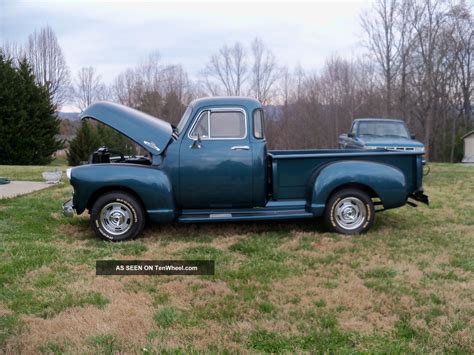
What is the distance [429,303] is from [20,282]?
13.4ft

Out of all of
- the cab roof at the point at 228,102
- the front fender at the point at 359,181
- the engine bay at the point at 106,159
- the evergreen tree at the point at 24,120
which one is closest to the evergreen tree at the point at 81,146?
the evergreen tree at the point at 24,120

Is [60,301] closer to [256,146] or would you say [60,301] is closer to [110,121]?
[110,121]

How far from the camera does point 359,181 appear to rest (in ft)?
19.4

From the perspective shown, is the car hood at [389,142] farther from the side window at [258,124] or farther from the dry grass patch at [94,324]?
the dry grass patch at [94,324]

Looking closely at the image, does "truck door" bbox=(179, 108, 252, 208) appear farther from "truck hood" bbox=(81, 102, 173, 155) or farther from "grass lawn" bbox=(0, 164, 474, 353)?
"grass lawn" bbox=(0, 164, 474, 353)

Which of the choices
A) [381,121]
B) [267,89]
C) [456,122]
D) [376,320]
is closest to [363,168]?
[376,320]

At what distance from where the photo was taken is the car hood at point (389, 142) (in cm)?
1139

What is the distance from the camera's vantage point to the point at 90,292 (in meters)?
4.09

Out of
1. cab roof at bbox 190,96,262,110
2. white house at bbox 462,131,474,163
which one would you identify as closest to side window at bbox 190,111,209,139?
cab roof at bbox 190,96,262,110

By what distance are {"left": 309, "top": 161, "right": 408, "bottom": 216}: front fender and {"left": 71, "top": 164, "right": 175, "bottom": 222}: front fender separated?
2.07 m

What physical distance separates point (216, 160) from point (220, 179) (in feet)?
0.90

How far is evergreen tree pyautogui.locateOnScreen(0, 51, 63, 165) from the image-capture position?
22.8 meters

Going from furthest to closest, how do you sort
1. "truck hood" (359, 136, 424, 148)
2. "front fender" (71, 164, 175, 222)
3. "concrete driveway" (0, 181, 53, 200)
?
"truck hood" (359, 136, 424, 148)
"concrete driveway" (0, 181, 53, 200)
"front fender" (71, 164, 175, 222)

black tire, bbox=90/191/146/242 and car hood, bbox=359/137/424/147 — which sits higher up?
car hood, bbox=359/137/424/147
